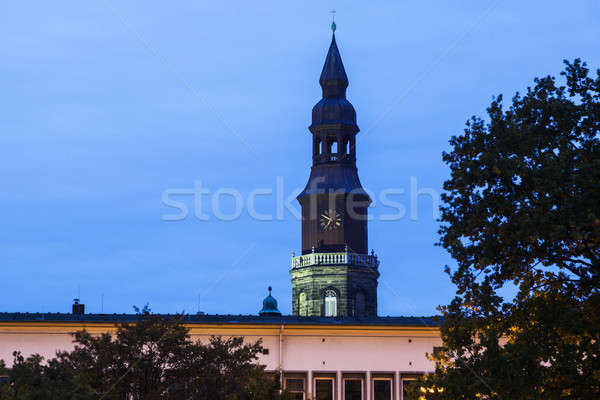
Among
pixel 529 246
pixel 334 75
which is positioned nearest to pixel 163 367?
pixel 529 246

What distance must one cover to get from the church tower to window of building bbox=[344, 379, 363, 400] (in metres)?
43.7

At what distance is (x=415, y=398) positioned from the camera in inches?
1566

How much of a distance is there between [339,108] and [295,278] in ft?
58.6

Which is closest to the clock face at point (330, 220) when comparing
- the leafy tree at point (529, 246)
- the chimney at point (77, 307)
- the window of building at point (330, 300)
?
the window of building at point (330, 300)

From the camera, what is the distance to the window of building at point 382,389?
208 feet

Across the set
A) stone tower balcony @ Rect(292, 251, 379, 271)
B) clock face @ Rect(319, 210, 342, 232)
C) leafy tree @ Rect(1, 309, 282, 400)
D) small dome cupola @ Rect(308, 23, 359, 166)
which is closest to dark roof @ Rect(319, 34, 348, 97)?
small dome cupola @ Rect(308, 23, 359, 166)

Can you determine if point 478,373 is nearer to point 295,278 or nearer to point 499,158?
point 499,158

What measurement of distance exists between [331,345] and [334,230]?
4736cm

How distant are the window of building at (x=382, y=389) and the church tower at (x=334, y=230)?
43721 mm

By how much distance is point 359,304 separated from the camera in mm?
109812

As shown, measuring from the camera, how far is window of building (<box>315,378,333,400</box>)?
208 ft

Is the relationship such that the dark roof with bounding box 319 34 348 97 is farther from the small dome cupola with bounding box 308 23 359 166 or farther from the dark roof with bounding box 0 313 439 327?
the dark roof with bounding box 0 313 439 327

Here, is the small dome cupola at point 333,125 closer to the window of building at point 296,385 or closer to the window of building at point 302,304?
the window of building at point 302,304

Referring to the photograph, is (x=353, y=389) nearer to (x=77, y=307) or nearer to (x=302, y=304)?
(x=77, y=307)
